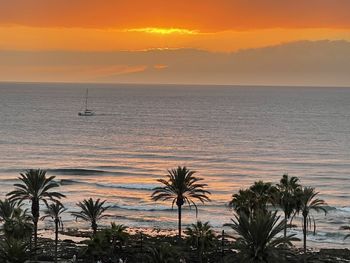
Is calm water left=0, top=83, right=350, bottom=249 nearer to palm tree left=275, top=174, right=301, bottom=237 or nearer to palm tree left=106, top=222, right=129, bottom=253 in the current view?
palm tree left=275, top=174, right=301, bottom=237

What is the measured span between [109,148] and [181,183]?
10292 centimetres

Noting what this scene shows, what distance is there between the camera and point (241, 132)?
643ft

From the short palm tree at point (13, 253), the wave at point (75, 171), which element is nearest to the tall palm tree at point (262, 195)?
the short palm tree at point (13, 253)

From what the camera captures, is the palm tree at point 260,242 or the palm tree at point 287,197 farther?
the palm tree at point 287,197

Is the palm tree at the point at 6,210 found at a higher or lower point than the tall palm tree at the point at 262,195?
lower

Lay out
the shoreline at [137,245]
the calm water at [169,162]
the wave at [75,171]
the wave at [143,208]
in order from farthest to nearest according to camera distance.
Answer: the wave at [75,171]
the wave at [143,208]
the calm water at [169,162]
the shoreline at [137,245]

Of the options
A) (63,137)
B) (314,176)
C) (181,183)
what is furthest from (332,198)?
(63,137)

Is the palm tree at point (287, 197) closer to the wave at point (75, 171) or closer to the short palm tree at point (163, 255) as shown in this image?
the short palm tree at point (163, 255)

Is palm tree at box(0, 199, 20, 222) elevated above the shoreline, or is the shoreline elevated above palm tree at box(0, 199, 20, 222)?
palm tree at box(0, 199, 20, 222)

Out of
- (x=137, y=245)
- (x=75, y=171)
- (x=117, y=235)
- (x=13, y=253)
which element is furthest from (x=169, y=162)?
(x=13, y=253)

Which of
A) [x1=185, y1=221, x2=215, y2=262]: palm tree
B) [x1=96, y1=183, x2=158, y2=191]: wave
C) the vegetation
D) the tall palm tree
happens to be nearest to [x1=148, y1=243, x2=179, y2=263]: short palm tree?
the vegetation

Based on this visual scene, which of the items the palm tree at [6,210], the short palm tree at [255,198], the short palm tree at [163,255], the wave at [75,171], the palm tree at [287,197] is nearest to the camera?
the short palm tree at [163,255]

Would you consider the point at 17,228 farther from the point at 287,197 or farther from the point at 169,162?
the point at 169,162

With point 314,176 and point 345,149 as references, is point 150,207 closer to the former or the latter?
point 314,176
